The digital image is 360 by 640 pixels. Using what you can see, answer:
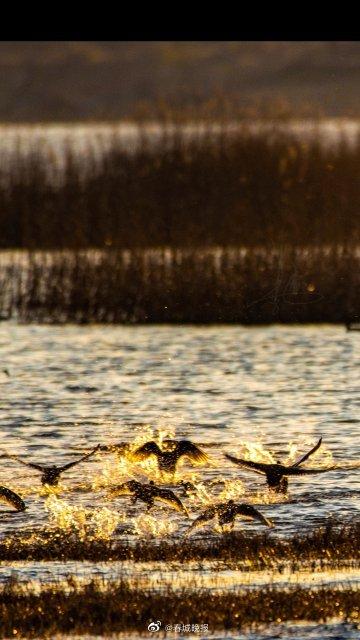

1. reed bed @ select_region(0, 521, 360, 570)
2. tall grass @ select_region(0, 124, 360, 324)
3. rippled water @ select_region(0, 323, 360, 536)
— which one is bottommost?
rippled water @ select_region(0, 323, 360, 536)

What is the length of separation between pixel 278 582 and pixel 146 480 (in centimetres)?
481

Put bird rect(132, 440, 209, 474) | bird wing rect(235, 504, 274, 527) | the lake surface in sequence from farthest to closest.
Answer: bird rect(132, 440, 209, 474), bird wing rect(235, 504, 274, 527), the lake surface

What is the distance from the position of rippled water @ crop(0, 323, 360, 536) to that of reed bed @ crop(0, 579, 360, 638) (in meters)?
2.44

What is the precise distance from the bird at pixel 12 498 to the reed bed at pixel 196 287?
1523 cm

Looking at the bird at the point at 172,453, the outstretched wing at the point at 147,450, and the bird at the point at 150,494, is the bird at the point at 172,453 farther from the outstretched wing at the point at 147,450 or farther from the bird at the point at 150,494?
the bird at the point at 150,494

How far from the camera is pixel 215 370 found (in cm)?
2295

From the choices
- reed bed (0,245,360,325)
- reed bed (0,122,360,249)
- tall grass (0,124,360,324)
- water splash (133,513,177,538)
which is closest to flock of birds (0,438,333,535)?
water splash (133,513,177,538)

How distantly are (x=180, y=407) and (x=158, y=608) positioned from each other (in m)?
11.2

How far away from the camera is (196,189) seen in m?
29.6

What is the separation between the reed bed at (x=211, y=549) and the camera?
29.6 feet

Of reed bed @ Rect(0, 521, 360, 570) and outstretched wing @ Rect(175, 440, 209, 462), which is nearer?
reed bed @ Rect(0, 521, 360, 570)

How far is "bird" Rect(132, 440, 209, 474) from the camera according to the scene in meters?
11.7

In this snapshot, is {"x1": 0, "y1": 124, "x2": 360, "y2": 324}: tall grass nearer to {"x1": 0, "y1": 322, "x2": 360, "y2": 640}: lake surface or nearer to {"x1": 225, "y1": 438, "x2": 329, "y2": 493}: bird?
{"x1": 0, "y1": 322, "x2": 360, "y2": 640}: lake surface

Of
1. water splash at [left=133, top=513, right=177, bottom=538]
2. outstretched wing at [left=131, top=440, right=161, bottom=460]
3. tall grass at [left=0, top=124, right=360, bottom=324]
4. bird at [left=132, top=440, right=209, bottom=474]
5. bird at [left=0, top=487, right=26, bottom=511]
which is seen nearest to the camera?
water splash at [left=133, top=513, right=177, bottom=538]
